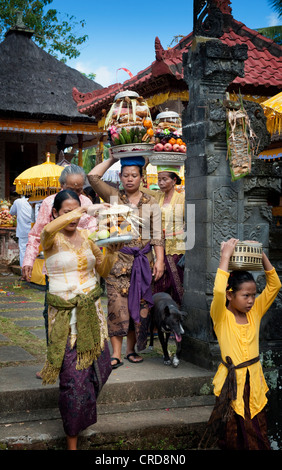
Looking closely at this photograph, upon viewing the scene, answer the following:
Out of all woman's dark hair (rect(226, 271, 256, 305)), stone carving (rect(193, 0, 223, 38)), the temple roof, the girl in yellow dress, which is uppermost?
the temple roof

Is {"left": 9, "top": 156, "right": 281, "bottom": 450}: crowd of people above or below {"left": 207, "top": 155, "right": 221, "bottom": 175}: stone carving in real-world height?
below

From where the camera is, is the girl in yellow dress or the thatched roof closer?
the girl in yellow dress

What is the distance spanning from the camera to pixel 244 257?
158 inches

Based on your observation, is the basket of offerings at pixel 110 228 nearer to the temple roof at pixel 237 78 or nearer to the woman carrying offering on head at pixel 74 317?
the woman carrying offering on head at pixel 74 317

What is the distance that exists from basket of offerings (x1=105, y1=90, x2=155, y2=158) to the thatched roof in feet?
40.6

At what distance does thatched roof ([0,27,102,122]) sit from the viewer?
1808cm

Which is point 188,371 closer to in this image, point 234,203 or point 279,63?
point 234,203

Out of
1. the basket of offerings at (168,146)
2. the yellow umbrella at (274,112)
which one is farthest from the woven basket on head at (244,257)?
the yellow umbrella at (274,112)

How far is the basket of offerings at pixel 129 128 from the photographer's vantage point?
5672 mm

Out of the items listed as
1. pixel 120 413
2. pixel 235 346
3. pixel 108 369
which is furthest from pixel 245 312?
pixel 120 413

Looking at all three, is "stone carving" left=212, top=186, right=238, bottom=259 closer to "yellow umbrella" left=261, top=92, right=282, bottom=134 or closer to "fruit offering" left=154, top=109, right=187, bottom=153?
"fruit offering" left=154, top=109, right=187, bottom=153

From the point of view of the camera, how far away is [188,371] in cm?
545

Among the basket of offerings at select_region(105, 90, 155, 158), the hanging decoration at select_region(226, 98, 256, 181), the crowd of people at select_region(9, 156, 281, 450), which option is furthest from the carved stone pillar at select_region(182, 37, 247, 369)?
the crowd of people at select_region(9, 156, 281, 450)

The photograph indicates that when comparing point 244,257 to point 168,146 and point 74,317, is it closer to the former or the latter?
point 74,317
